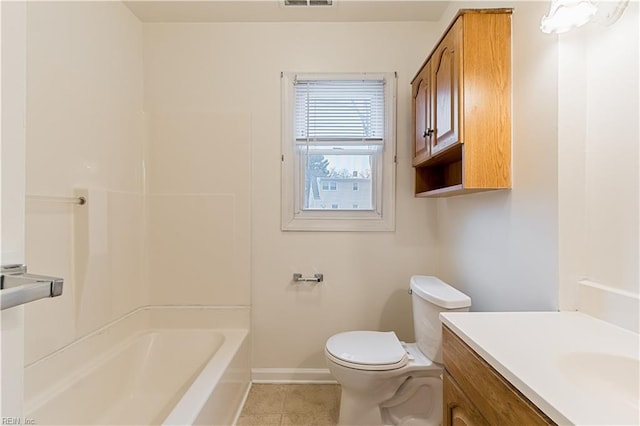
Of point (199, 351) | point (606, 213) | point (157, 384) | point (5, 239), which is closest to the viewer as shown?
point (5, 239)

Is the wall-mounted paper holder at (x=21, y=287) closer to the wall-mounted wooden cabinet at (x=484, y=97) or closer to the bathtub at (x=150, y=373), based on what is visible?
the bathtub at (x=150, y=373)

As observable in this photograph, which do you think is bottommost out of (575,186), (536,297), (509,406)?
(509,406)

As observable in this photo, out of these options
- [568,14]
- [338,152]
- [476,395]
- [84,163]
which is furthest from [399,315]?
[84,163]

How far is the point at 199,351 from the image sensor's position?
81.7 inches

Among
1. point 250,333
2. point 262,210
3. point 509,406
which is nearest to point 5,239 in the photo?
point 509,406

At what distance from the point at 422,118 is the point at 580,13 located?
0.88m

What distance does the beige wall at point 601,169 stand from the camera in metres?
0.96

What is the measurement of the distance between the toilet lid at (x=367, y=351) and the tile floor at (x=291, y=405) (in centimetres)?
46

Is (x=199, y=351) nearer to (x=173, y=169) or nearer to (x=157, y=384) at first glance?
(x=157, y=384)

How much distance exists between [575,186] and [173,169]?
2167mm

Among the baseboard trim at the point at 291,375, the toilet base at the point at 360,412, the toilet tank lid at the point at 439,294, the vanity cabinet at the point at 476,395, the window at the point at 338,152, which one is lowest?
the baseboard trim at the point at 291,375

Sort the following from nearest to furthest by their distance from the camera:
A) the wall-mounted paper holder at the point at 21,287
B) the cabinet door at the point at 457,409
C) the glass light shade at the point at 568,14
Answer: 1. the wall-mounted paper holder at the point at 21,287
2. the cabinet door at the point at 457,409
3. the glass light shade at the point at 568,14

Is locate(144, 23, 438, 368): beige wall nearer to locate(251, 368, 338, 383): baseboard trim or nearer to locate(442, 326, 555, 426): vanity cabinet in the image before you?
locate(251, 368, 338, 383): baseboard trim

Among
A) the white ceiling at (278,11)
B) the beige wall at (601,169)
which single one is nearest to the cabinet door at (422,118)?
the white ceiling at (278,11)
